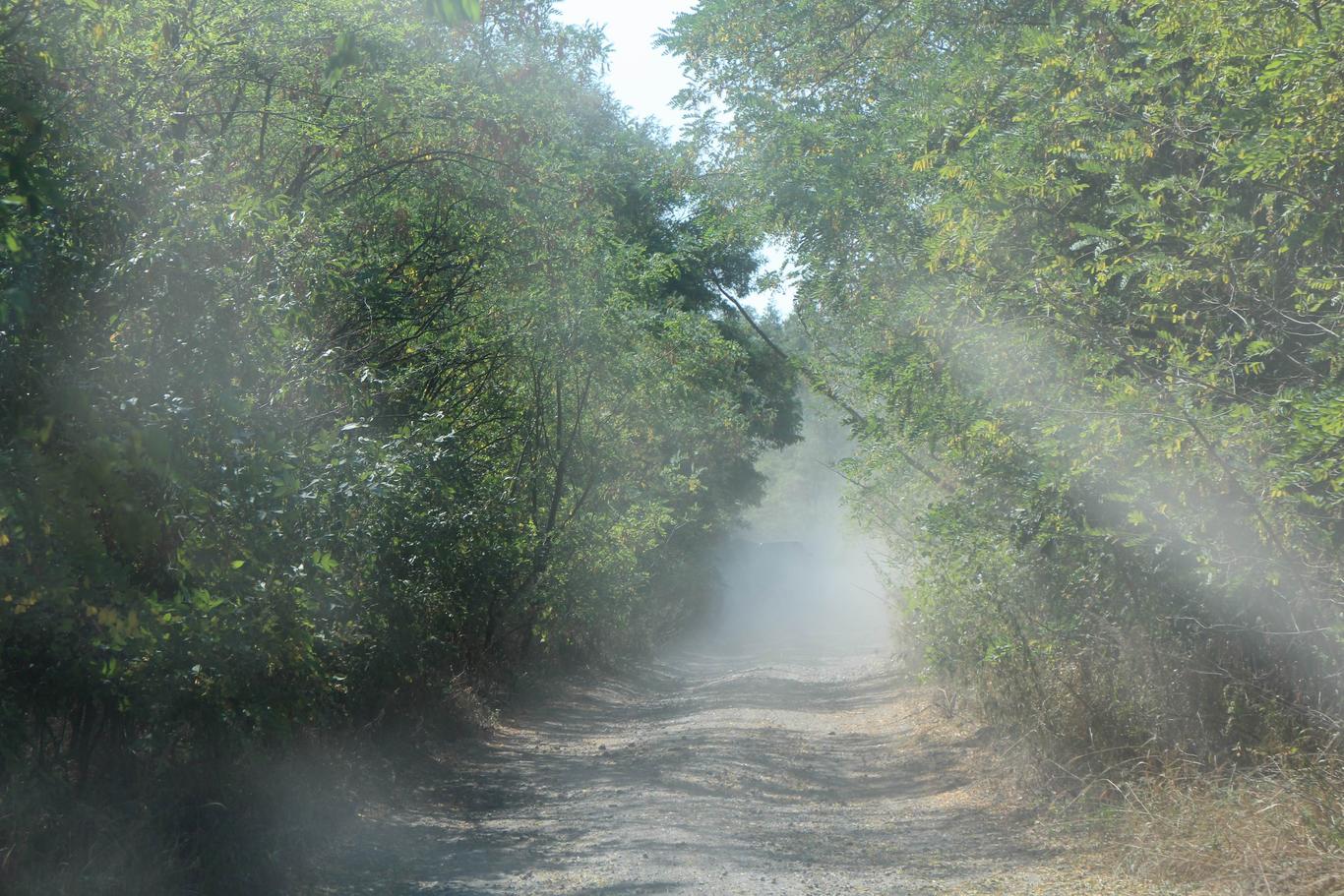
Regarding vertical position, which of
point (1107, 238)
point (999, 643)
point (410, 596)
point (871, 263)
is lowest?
point (999, 643)

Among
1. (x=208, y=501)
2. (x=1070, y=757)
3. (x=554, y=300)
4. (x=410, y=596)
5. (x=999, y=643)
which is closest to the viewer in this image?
(x=208, y=501)

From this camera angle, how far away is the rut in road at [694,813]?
7832mm

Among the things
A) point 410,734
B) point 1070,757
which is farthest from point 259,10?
point 1070,757

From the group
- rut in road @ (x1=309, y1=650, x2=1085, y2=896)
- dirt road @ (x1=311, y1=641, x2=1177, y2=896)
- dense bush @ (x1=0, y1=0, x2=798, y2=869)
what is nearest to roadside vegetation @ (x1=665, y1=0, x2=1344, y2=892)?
dirt road @ (x1=311, y1=641, x2=1177, y2=896)

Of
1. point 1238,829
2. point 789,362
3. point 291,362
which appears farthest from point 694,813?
point 789,362

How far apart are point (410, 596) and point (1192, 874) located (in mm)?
7329

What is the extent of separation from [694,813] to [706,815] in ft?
0.38

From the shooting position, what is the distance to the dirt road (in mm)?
7742

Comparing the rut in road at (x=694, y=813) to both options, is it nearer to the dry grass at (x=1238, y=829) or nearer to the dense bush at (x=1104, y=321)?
the dry grass at (x=1238, y=829)

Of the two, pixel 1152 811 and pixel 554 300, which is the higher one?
pixel 554 300

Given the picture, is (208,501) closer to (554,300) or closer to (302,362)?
(302,362)

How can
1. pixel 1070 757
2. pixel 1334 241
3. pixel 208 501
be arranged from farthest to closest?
pixel 1070 757 → pixel 1334 241 → pixel 208 501

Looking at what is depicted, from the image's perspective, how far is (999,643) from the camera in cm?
1055

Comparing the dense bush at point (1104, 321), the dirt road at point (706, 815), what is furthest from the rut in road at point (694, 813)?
the dense bush at point (1104, 321)
